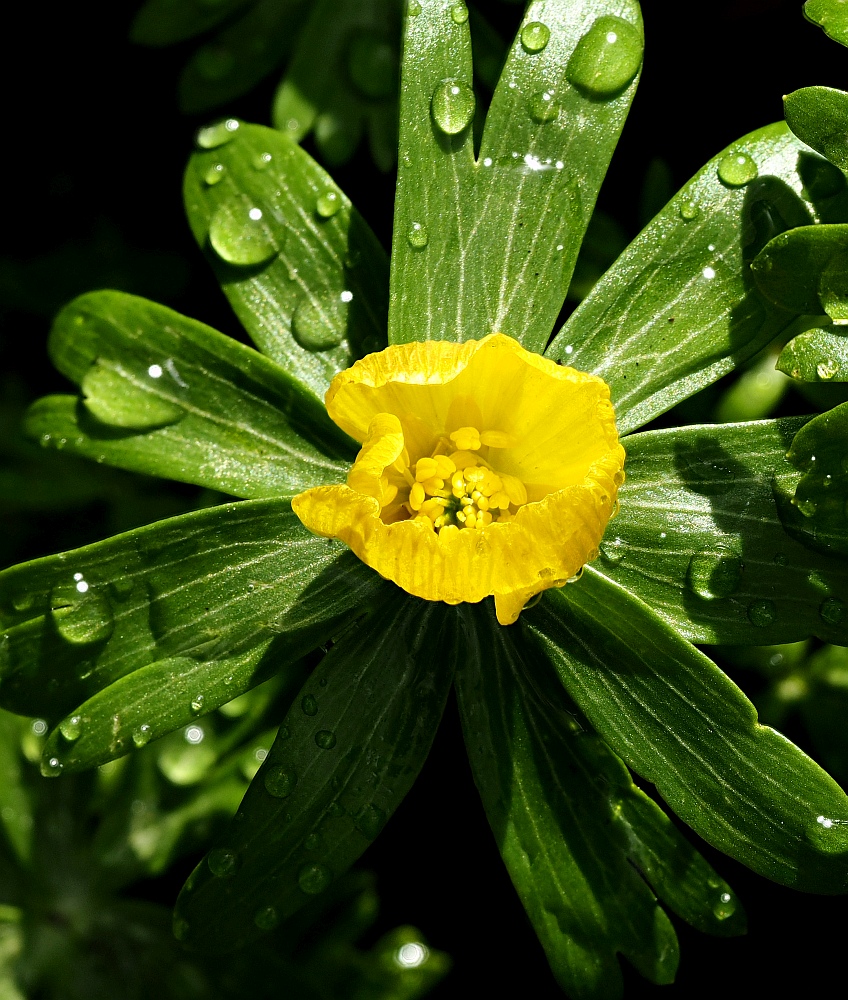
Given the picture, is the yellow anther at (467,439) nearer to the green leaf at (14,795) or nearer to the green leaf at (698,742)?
the green leaf at (698,742)

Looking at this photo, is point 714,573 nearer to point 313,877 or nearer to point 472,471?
point 472,471

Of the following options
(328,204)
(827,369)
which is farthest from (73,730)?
(827,369)

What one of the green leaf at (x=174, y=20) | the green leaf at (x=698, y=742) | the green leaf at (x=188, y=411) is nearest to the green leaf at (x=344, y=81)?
the green leaf at (x=174, y=20)

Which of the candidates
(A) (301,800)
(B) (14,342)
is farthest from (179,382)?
(B) (14,342)

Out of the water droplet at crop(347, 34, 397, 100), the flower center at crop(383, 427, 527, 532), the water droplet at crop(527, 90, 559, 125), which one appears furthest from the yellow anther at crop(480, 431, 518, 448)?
the water droplet at crop(347, 34, 397, 100)

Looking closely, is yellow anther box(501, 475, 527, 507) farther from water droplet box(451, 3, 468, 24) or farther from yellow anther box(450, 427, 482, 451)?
water droplet box(451, 3, 468, 24)
